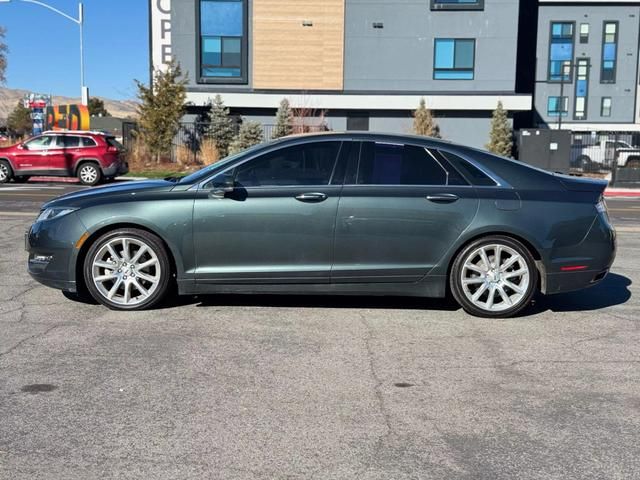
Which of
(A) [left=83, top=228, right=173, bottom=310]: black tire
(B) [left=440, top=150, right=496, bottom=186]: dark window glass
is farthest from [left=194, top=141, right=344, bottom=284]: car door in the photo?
(B) [left=440, top=150, right=496, bottom=186]: dark window glass

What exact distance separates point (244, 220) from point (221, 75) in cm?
3118

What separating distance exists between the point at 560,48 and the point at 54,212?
68.4m

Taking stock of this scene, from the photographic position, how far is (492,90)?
116ft

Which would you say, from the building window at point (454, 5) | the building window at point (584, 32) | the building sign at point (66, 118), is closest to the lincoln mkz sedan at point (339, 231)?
the building window at point (454, 5)

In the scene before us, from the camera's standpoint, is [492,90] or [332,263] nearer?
[332,263]

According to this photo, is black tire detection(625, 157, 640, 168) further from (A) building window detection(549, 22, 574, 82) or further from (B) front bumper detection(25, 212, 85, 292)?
(A) building window detection(549, 22, 574, 82)

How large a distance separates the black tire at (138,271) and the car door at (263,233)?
12.4 inches

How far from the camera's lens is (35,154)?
75.5 feet

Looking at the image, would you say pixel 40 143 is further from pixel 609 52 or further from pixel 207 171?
pixel 609 52

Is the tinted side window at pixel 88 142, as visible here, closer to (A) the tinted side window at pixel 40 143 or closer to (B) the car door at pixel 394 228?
(A) the tinted side window at pixel 40 143

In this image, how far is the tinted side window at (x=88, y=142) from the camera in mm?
22750

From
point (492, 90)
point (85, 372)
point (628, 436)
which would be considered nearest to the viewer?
point (628, 436)

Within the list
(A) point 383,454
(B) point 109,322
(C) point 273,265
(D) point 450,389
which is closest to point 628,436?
(D) point 450,389

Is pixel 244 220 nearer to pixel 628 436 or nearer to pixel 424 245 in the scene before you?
pixel 424 245
